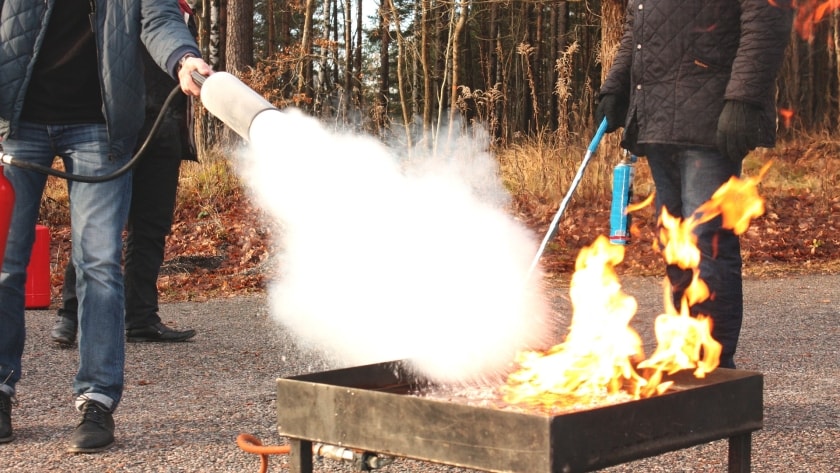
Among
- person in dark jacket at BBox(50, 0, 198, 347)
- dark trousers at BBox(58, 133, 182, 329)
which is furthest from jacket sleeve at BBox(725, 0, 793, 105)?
dark trousers at BBox(58, 133, 182, 329)

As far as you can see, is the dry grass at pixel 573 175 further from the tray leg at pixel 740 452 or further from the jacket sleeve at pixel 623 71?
the tray leg at pixel 740 452

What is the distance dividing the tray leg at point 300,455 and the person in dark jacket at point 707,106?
2247 mm

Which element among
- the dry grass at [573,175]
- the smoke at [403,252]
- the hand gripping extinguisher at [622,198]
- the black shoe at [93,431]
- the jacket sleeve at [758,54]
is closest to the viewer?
the smoke at [403,252]

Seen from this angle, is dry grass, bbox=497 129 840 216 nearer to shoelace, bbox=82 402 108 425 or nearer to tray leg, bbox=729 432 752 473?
shoelace, bbox=82 402 108 425

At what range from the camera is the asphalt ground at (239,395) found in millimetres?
3908

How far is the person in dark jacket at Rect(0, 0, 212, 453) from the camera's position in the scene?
411 centimetres

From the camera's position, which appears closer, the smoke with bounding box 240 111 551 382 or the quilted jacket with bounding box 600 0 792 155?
the smoke with bounding box 240 111 551 382

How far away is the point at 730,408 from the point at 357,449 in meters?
1.08

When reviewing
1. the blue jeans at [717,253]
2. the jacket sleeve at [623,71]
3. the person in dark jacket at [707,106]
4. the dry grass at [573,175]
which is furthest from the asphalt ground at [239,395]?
the dry grass at [573,175]

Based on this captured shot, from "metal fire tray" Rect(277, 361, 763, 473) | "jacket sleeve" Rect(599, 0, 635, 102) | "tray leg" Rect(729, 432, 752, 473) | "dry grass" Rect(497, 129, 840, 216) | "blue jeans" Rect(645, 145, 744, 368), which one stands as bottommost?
"tray leg" Rect(729, 432, 752, 473)

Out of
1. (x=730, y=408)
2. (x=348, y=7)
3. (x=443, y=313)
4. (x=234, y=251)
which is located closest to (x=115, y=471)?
(x=443, y=313)

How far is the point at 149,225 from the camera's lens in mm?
6652

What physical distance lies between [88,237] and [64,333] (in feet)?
8.68

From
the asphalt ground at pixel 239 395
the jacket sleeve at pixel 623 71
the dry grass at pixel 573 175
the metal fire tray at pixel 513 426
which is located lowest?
the asphalt ground at pixel 239 395
